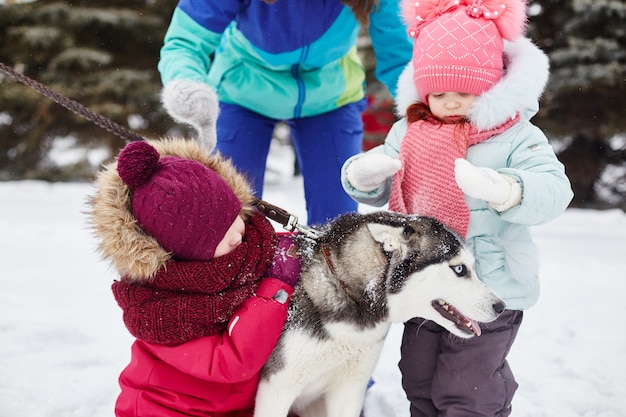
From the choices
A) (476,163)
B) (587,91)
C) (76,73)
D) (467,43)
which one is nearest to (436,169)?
(476,163)

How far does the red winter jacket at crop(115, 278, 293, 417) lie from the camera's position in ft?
5.67

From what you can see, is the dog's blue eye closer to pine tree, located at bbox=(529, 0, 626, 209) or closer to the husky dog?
the husky dog

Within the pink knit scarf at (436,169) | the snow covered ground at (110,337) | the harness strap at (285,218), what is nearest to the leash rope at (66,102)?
the snow covered ground at (110,337)

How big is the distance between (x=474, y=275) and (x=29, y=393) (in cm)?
204

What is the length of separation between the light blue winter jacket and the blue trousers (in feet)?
1.98

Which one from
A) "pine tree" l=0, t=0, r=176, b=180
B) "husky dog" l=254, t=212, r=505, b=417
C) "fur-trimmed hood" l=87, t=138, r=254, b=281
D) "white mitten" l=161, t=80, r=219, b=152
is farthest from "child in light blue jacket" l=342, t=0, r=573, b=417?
"pine tree" l=0, t=0, r=176, b=180

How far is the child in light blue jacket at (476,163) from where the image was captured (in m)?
1.82

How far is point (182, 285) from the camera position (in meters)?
1.74

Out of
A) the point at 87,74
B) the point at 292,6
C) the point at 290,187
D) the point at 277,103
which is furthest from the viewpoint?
the point at 290,187

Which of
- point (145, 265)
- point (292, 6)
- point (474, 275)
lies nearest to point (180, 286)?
point (145, 265)

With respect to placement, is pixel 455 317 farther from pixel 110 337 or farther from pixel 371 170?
pixel 110 337

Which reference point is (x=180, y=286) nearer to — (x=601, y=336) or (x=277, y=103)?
(x=277, y=103)

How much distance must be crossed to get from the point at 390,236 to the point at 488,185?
39 centimetres

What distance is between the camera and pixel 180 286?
1.75m
